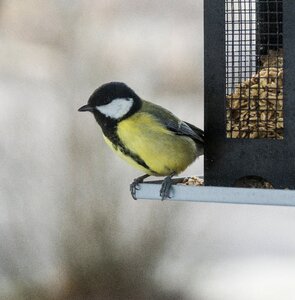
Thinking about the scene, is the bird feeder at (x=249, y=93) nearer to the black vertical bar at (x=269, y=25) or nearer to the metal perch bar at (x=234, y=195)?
the black vertical bar at (x=269, y=25)

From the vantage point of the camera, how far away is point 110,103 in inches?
137

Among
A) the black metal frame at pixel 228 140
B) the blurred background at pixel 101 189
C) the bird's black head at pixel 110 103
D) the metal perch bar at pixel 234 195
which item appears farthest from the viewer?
the blurred background at pixel 101 189

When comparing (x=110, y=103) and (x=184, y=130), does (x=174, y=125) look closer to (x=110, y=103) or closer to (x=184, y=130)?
(x=184, y=130)

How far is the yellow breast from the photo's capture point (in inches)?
137

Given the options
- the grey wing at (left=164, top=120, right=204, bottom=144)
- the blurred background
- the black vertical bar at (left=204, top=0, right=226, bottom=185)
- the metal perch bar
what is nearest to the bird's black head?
the grey wing at (left=164, top=120, right=204, bottom=144)

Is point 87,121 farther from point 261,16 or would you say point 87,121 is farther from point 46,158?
point 261,16

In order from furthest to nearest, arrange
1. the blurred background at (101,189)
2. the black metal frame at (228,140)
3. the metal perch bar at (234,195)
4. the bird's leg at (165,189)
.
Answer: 1. the blurred background at (101,189)
2. the black metal frame at (228,140)
3. the bird's leg at (165,189)
4. the metal perch bar at (234,195)

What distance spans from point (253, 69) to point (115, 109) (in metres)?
0.48

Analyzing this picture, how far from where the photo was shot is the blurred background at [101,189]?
17.2 ft

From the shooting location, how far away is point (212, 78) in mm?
3441

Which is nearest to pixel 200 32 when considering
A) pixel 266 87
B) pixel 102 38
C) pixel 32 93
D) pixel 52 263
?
pixel 102 38

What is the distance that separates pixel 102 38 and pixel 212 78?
75.2 inches

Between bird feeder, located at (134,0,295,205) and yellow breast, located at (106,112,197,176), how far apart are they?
0.09 meters

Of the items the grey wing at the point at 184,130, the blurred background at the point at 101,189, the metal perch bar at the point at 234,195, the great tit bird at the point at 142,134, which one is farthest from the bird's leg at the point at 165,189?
the blurred background at the point at 101,189
